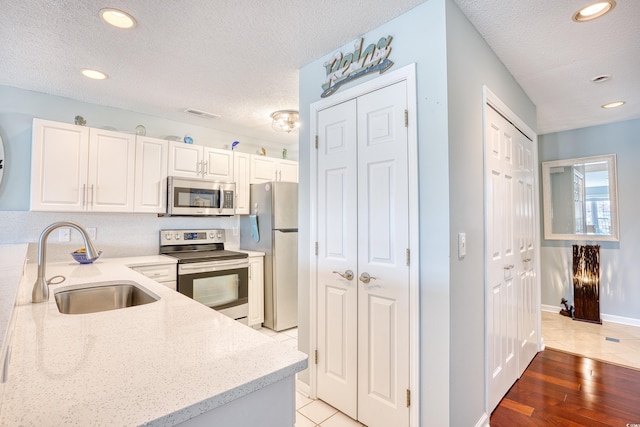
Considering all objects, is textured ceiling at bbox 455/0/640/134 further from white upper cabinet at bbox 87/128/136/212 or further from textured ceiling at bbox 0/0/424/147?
white upper cabinet at bbox 87/128/136/212

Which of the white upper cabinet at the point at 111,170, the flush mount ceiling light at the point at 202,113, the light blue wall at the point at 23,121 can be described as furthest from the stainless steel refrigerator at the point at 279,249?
the light blue wall at the point at 23,121

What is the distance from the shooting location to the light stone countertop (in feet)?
2.13

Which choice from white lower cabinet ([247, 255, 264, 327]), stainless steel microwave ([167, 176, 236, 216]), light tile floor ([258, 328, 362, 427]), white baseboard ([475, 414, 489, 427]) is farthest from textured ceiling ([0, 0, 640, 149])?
white baseboard ([475, 414, 489, 427])

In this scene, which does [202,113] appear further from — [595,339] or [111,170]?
[595,339]

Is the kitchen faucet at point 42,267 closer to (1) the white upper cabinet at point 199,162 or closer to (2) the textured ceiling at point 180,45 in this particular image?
(2) the textured ceiling at point 180,45

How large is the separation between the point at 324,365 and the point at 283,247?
1.66 metres

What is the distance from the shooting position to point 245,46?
210 centimetres

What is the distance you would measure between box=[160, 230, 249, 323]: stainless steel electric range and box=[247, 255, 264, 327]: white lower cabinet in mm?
94

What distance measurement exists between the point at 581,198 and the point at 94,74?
5.49 metres

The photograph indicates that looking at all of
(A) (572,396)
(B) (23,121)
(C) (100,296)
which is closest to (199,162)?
(B) (23,121)

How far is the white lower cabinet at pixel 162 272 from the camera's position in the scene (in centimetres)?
287

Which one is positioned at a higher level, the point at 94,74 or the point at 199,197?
the point at 94,74

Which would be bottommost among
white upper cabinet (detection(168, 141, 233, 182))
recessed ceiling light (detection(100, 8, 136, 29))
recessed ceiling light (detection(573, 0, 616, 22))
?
white upper cabinet (detection(168, 141, 233, 182))

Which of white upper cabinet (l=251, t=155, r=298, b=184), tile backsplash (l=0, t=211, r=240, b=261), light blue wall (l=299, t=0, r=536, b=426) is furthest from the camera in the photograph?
white upper cabinet (l=251, t=155, r=298, b=184)
